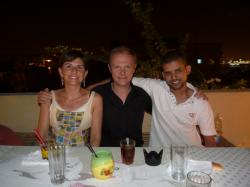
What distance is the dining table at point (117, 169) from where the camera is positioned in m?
1.51

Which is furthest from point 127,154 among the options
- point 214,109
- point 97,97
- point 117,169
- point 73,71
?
point 214,109

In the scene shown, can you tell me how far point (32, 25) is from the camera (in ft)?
15.6

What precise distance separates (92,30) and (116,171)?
143 inches

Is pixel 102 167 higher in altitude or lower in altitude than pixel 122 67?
lower

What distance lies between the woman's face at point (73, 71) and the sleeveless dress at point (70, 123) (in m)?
0.25

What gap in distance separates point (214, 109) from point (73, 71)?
2400mm

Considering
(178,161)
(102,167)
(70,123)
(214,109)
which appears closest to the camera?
(102,167)

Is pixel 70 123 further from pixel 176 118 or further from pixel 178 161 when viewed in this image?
pixel 178 161

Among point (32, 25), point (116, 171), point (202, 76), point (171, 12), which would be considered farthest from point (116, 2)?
point (116, 171)

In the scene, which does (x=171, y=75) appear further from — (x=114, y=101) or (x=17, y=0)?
(x=17, y=0)

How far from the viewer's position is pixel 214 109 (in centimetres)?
402

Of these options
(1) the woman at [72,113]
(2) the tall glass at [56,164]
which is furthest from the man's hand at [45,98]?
(2) the tall glass at [56,164]

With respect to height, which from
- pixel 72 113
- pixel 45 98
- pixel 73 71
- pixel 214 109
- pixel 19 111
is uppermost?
pixel 73 71

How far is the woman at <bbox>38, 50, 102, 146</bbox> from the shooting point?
2459mm
